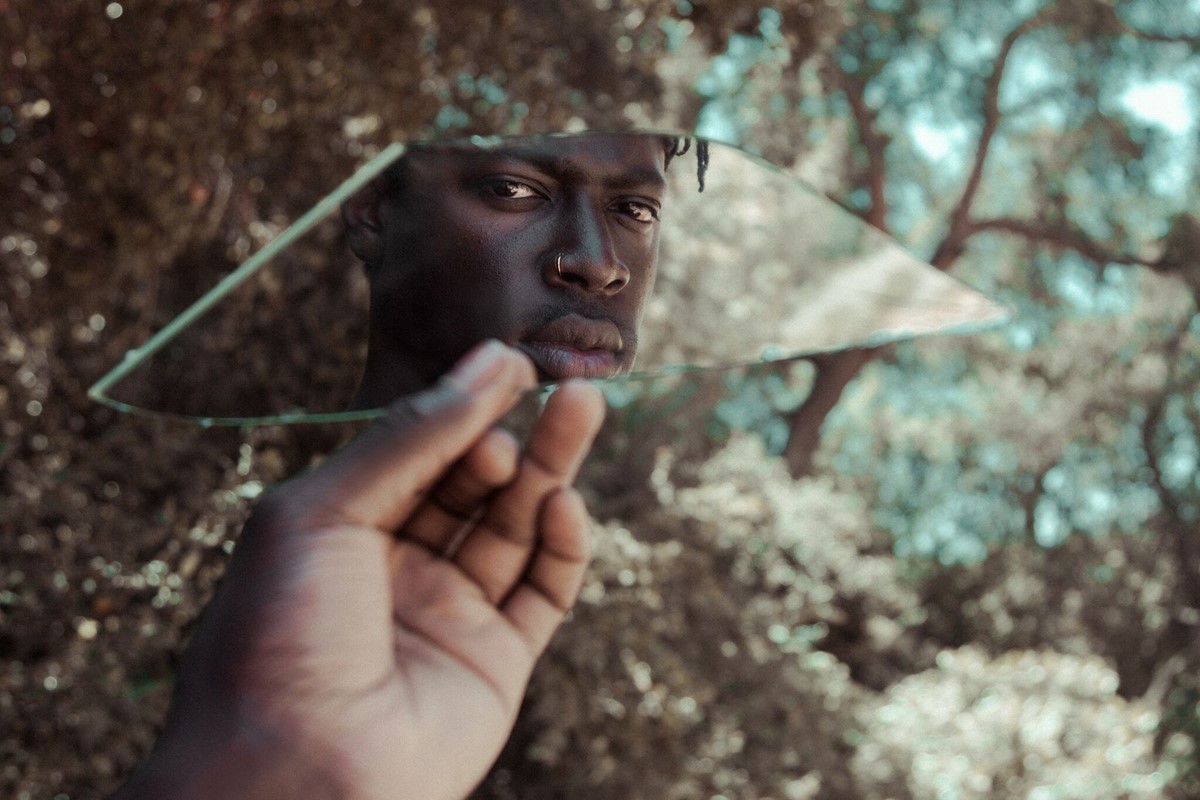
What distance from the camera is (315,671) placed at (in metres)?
0.76

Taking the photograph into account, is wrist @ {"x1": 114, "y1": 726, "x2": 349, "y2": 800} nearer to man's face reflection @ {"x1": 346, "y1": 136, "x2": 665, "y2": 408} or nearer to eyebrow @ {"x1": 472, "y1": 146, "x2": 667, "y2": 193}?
man's face reflection @ {"x1": 346, "y1": 136, "x2": 665, "y2": 408}

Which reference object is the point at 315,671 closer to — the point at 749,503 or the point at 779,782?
the point at 779,782

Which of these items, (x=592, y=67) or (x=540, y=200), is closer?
(x=540, y=200)

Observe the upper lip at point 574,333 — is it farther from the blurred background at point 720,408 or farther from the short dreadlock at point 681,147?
the blurred background at point 720,408

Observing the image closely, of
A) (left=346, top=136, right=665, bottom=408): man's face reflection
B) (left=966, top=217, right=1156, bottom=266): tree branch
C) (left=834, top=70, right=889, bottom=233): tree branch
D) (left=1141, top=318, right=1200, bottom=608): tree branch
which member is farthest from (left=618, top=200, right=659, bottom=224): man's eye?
(left=1141, top=318, right=1200, bottom=608): tree branch

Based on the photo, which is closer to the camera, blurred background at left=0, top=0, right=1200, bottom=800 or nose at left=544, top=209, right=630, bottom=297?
nose at left=544, top=209, right=630, bottom=297

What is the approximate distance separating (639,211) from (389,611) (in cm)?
34

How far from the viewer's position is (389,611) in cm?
81

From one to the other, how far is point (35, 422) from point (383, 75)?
1.50 meters

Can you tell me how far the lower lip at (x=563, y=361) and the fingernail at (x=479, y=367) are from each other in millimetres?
92

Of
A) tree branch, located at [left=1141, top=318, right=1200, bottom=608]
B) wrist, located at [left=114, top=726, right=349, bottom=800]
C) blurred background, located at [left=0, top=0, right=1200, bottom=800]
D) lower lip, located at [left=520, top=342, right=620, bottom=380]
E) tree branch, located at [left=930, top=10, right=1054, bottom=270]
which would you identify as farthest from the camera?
tree branch, located at [left=1141, top=318, right=1200, bottom=608]

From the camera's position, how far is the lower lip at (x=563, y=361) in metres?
0.91

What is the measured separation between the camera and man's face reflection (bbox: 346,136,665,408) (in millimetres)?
917

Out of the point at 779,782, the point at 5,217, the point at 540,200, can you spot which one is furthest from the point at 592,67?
the point at 540,200
